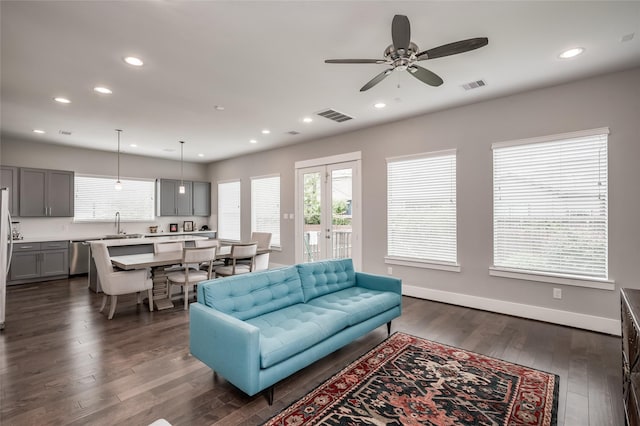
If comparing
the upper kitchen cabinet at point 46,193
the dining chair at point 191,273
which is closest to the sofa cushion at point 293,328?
the dining chair at point 191,273

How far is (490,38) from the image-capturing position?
283 cm

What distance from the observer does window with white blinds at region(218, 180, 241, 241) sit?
8.49 m

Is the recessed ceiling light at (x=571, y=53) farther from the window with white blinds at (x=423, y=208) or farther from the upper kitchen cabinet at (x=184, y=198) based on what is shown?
the upper kitchen cabinet at (x=184, y=198)

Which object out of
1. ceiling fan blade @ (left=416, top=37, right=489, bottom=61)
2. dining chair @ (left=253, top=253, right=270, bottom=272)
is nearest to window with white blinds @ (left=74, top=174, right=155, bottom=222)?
dining chair @ (left=253, top=253, right=270, bottom=272)

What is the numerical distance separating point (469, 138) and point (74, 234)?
846 cm

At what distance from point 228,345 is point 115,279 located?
276 centimetres

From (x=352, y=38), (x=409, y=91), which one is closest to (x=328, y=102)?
(x=409, y=91)

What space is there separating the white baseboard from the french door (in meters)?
1.38

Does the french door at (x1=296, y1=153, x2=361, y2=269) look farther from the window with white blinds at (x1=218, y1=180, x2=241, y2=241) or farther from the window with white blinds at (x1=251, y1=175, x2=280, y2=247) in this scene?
the window with white blinds at (x1=218, y1=180, x2=241, y2=241)

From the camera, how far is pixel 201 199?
9.11 metres

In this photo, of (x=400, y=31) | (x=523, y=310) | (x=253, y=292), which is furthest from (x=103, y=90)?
(x=523, y=310)

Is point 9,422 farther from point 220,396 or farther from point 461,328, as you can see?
point 461,328

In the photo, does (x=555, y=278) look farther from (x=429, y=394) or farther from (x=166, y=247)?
(x=166, y=247)

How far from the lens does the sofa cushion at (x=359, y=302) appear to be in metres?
3.00
